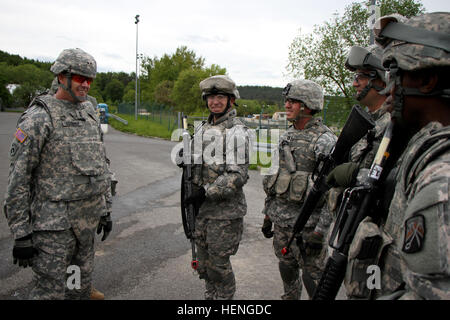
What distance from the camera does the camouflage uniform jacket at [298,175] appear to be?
273cm

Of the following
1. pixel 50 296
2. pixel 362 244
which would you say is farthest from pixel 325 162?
pixel 50 296

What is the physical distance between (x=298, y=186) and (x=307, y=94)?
89cm

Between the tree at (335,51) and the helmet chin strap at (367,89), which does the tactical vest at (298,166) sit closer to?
the helmet chin strap at (367,89)

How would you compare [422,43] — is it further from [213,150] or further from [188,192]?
[188,192]

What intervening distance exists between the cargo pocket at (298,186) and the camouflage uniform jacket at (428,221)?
1.64 meters

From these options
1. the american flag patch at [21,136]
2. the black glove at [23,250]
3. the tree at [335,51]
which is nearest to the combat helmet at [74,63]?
the american flag patch at [21,136]

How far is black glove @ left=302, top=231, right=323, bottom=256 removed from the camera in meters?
2.43

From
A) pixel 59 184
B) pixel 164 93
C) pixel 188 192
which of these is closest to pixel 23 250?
pixel 59 184

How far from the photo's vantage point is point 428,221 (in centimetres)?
87

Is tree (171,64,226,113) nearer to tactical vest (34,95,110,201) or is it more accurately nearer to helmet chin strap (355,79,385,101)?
tactical vest (34,95,110,201)

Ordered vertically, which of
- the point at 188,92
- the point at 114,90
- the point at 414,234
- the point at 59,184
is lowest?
the point at 59,184

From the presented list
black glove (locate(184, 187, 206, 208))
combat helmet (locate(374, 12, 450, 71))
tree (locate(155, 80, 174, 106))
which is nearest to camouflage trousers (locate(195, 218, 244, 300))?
black glove (locate(184, 187, 206, 208))
